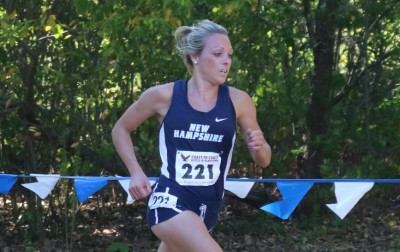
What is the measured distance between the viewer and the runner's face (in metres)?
4.66

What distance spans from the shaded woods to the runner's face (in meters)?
3.16

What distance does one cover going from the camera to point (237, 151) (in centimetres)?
875

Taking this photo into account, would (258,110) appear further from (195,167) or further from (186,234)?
(186,234)

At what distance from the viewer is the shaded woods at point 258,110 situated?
8.34 m

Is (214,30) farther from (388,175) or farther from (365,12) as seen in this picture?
(388,175)

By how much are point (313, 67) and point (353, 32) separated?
58 cm

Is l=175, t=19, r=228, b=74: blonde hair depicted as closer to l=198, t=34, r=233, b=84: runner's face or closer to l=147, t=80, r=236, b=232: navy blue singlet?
l=198, t=34, r=233, b=84: runner's face

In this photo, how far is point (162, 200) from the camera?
4.54 meters

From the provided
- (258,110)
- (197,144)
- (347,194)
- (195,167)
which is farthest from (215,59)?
(258,110)

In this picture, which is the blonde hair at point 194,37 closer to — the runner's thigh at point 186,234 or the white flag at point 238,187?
the runner's thigh at point 186,234

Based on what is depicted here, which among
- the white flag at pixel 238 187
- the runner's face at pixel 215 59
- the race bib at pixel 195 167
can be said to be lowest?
the white flag at pixel 238 187

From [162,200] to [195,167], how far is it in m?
0.25

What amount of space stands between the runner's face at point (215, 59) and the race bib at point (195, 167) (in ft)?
1.39

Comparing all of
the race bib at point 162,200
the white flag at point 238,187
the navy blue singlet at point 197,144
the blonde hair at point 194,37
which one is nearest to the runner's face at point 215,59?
the blonde hair at point 194,37
